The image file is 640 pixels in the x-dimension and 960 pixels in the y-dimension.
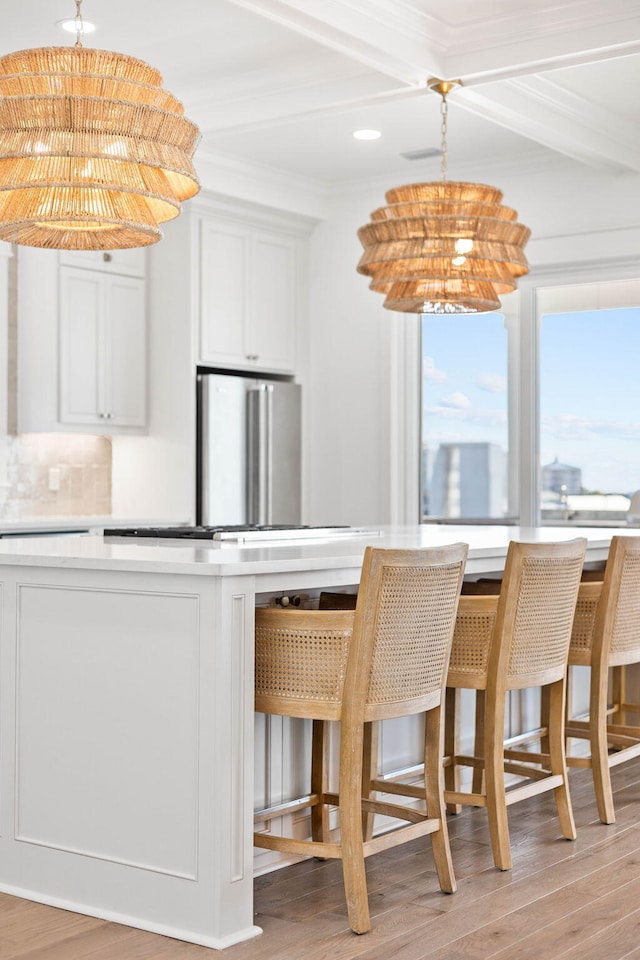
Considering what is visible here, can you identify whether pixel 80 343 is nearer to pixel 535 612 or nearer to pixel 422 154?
pixel 422 154

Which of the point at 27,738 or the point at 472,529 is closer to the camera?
the point at 27,738

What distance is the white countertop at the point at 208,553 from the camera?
2.70 meters

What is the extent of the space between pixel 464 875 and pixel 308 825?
0.47m

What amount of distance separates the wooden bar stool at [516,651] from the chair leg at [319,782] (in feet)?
1.20

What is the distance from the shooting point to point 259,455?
21.6 feet

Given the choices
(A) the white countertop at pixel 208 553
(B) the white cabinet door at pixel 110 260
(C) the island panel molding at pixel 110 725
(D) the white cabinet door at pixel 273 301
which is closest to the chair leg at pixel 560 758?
(A) the white countertop at pixel 208 553

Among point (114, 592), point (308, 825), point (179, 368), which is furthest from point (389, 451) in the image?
point (114, 592)

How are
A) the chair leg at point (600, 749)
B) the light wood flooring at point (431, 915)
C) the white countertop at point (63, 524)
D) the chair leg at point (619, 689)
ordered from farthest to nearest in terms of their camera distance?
the white countertop at point (63, 524) → the chair leg at point (619, 689) → the chair leg at point (600, 749) → the light wood flooring at point (431, 915)

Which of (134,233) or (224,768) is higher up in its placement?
(134,233)

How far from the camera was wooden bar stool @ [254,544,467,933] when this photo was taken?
2727mm

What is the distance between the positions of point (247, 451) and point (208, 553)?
11.8 ft

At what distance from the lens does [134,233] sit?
10.8 ft

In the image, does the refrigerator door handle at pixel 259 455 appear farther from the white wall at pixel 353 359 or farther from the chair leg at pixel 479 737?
the chair leg at pixel 479 737

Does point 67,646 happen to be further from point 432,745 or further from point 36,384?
point 36,384
